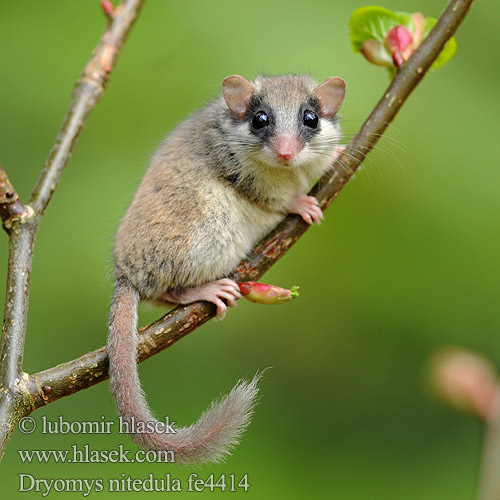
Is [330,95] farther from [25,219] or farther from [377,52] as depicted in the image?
[25,219]

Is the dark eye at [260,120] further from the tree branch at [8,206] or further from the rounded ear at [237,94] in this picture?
the tree branch at [8,206]

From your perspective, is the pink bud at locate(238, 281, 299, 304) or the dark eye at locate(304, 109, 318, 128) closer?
the pink bud at locate(238, 281, 299, 304)

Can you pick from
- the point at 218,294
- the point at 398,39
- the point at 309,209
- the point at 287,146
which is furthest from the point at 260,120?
the point at 218,294

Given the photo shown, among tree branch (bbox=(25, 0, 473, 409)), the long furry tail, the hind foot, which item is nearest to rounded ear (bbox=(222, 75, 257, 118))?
Answer: tree branch (bbox=(25, 0, 473, 409))

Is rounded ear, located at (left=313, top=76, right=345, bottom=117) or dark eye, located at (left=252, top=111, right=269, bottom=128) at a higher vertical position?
rounded ear, located at (left=313, top=76, right=345, bottom=117)

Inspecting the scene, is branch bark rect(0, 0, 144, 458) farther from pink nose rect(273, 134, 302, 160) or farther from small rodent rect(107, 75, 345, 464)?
pink nose rect(273, 134, 302, 160)

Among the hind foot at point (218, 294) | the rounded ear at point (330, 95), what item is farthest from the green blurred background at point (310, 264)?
the hind foot at point (218, 294)
